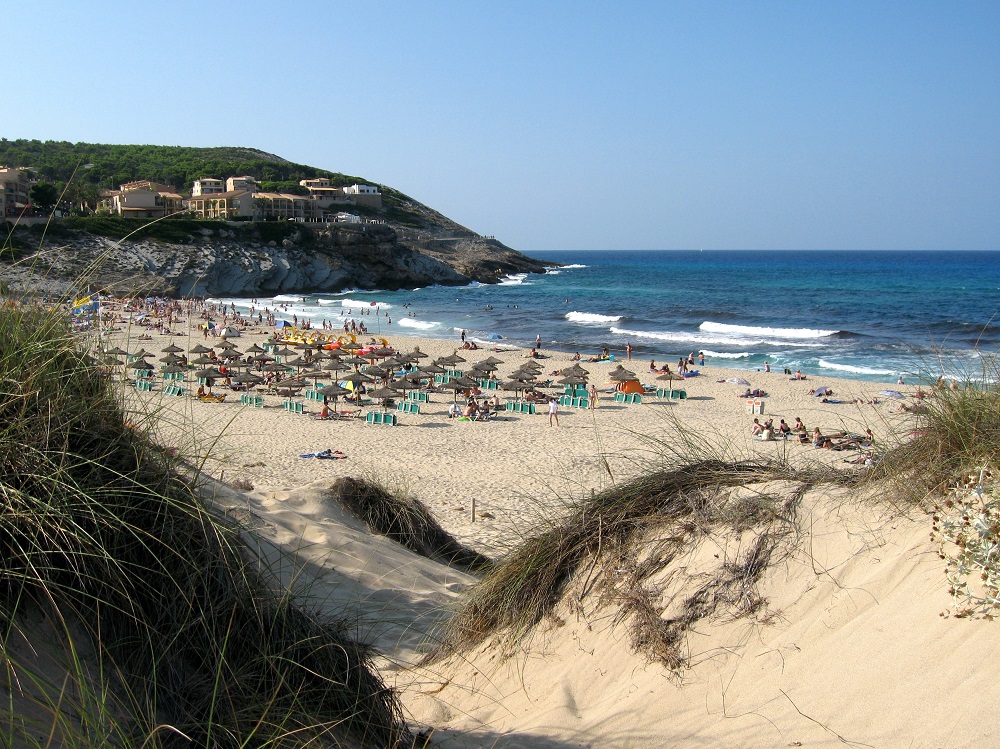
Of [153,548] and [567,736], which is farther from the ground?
[153,548]

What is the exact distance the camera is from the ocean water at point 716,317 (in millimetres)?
35500

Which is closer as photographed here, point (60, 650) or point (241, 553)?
point (60, 650)

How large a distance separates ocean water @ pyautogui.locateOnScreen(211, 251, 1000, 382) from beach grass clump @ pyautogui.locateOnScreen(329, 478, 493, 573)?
1927 centimetres

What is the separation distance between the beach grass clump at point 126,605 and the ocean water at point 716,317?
23.5 metres

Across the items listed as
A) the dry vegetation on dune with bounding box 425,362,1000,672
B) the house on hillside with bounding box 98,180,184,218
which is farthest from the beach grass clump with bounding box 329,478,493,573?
the house on hillside with bounding box 98,180,184,218

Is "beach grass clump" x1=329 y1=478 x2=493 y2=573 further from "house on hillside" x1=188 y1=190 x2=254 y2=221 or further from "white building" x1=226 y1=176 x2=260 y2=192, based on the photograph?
"white building" x1=226 y1=176 x2=260 y2=192

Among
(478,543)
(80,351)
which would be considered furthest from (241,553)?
(478,543)

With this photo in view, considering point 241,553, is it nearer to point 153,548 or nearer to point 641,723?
point 153,548

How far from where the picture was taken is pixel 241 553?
10.1 ft

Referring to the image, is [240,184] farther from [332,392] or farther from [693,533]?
[693,533]

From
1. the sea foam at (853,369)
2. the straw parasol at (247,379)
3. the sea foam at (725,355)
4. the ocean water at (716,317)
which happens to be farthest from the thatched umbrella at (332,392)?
the sea foam at (853,369)

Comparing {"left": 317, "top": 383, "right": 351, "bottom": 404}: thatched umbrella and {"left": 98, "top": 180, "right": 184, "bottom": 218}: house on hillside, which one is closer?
{"left": 317, "top": 383, "right": 351, "bottom": 404}: thatched umbrella

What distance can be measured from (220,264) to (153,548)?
64474 mm

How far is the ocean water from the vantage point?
116 ft
